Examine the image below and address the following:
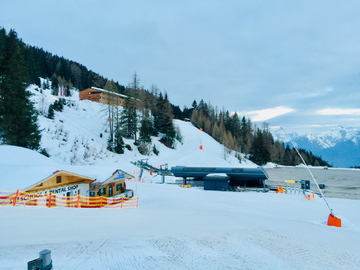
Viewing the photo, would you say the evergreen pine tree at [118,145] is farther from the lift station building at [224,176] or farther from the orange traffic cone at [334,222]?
the orange traffic cone at [334,222]

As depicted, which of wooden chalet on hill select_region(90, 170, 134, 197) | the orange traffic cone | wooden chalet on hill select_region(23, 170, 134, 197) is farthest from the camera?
wooden chalet on hill select_region(90, 170, 134, 197)

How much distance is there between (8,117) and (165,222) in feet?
82.1

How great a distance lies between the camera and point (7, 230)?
26.5 feet

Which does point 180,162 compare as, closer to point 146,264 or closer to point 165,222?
point 165,222

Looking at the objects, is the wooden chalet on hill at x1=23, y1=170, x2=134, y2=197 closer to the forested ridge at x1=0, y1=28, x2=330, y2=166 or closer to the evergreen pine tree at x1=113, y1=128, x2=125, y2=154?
the forested ridge at x1=0, y1=28, x2=330, y2=166

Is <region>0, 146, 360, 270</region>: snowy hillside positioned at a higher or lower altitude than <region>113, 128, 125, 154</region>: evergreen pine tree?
lower

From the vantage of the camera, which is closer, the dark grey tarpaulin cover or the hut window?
the hut window

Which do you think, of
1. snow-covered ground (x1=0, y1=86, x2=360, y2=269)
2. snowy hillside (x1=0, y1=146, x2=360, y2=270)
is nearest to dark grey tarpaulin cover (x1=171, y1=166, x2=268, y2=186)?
snow-covered ground (x1=0, y1=86, x2=360, y2=269)

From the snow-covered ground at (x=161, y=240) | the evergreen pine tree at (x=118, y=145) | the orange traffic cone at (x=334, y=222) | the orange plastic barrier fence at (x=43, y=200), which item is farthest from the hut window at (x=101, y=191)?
the evergreen pine tree at (x=118, y=145)

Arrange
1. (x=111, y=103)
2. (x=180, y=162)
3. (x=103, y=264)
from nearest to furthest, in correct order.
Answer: (x=103, y=264) → (x=111, y=103) → (x=180, y=162)

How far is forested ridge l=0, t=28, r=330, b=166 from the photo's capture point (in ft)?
86.7

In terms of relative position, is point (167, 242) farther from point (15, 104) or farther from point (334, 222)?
point (15, 104)

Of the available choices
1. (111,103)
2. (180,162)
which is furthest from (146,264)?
(180,162)

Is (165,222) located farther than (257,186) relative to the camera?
No
